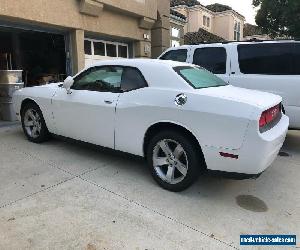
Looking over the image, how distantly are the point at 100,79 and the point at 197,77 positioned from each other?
1460 millimetres

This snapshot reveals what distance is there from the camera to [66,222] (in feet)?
10.5

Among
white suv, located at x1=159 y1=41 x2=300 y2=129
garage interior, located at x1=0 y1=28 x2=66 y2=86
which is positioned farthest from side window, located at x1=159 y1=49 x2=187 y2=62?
garage interior, located at x1=0 y1=28 x2=66 y2=86

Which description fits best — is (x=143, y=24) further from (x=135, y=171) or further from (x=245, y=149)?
(x=245, y=149)

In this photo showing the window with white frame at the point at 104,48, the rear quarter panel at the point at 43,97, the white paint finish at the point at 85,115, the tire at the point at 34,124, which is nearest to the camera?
the white paint finish at the point at 85,115

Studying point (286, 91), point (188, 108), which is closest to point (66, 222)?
point (188, 108)

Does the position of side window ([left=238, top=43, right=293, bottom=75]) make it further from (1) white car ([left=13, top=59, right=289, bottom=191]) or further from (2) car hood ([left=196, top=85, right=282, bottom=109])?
(2) car hood ([left=196, top=85, right=282, bottom=109])

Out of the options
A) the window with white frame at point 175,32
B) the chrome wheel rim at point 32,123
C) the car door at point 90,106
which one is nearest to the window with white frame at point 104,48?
the window with white frame at point 175,32

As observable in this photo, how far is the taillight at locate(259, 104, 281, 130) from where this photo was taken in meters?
3.45

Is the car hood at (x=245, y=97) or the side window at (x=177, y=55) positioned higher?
the side window at (x=177, y=55)

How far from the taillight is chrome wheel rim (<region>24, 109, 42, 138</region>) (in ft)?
12.8

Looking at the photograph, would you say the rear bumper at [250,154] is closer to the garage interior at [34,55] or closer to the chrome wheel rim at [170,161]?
the chrome wheel rim at [170,161]

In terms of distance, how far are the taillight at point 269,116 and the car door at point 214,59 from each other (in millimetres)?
2161

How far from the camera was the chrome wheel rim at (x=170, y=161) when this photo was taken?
152 inches

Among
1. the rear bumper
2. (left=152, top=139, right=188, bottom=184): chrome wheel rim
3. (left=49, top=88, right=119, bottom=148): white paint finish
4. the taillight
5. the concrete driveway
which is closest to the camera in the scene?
the concrete driveway
